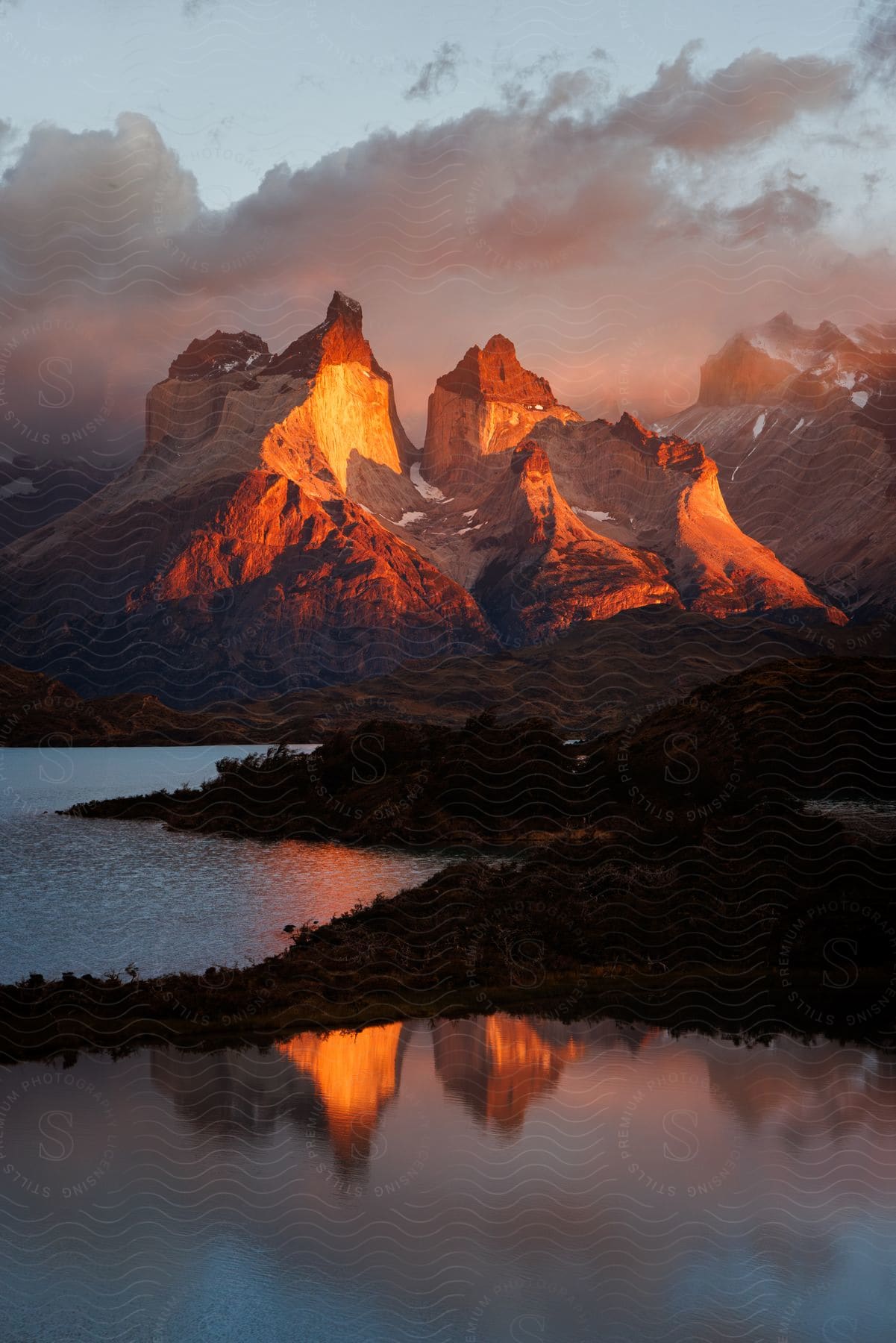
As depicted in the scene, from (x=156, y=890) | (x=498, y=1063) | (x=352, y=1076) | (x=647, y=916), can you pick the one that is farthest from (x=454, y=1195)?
(x=156, y=890)

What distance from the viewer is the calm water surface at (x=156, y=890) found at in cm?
3897

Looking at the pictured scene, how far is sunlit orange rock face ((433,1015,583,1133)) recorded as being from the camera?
24688mm

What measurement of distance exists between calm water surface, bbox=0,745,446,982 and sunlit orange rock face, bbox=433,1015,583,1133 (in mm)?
9793

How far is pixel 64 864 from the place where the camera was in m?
60.5

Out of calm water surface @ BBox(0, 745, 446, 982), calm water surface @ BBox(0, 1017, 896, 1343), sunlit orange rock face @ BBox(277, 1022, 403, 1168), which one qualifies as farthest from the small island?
calm water surface @ BBox(0, 745, 446, 982)

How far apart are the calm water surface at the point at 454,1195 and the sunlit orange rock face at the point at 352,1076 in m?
0.08

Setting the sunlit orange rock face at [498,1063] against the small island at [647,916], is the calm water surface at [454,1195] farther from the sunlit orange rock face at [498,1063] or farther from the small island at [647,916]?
the small island at [647,916]

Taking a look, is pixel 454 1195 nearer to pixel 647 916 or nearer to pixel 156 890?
pixel 647 916

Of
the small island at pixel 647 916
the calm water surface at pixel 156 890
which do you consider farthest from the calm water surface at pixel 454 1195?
the calm water surface at pixel 156 890

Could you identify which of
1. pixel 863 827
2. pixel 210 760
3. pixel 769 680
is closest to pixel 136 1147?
pixel 863 827

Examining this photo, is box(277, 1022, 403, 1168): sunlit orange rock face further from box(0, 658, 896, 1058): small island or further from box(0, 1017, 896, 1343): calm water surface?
box(0, 658, 896, 1058): small island

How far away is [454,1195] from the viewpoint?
20453 millimetres

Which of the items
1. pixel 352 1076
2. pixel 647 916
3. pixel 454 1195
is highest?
pixel 647 916

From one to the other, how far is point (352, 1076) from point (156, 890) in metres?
27.2
